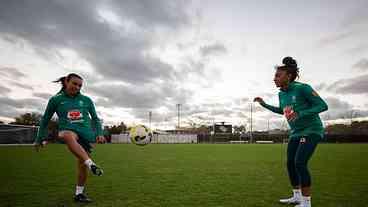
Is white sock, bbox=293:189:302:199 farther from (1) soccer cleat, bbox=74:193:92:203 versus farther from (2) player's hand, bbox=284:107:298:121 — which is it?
(1) soccer cleat, bbox=74:193:92:203

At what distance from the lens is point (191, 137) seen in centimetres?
7675

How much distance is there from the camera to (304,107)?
505cm

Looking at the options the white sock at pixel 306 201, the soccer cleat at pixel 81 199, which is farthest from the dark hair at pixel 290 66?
the soccer cleat at pixel 81 199

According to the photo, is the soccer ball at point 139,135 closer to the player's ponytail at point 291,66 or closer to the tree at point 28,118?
the player's ponytail at point 291,66

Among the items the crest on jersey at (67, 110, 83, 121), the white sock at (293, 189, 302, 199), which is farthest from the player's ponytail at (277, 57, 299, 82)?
the crest on jersey at (67, 110, 83, 121)

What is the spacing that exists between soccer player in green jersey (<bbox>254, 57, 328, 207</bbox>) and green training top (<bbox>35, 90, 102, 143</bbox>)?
349 centimetres

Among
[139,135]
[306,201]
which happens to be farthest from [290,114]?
[139,135]

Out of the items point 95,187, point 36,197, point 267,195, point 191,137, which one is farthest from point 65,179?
point 191,137

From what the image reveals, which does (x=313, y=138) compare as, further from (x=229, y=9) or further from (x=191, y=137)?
(x=191, y=137)

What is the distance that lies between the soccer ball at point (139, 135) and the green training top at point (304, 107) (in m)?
4.23

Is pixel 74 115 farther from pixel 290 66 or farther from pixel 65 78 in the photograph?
pixel 290 66

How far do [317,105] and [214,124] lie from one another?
102979 millimetres

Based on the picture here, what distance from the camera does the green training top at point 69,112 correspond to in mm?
5684

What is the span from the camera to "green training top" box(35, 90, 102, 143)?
5684 millimetres
